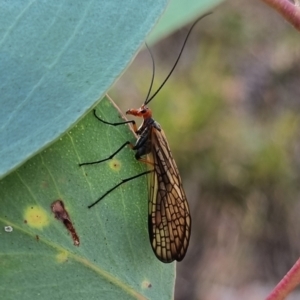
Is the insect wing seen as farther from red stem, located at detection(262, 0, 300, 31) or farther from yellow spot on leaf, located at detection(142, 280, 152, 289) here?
red stem, located at detection(262, 0, 300, 31)

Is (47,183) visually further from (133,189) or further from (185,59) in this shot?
(185,59)

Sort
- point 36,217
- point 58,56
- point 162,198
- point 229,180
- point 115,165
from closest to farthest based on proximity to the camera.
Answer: point 58,56
point 36,217
point 115,165
point 162,198
point 229,180

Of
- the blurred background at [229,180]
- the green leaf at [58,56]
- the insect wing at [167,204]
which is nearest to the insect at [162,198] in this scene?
the insect wing at [167,204]

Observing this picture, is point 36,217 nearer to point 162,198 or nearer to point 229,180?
point 162,198

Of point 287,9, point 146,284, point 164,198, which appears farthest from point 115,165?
point 287,9

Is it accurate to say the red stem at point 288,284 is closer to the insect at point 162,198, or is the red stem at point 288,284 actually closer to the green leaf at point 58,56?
the insect at point 162,198

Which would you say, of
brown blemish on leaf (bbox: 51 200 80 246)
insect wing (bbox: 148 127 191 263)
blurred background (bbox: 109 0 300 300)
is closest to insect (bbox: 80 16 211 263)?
insect wing (bbox: 148 127 191 263)

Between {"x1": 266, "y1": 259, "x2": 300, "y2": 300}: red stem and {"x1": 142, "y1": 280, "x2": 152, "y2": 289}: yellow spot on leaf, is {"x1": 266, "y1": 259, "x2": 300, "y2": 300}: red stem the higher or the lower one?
the higher one
